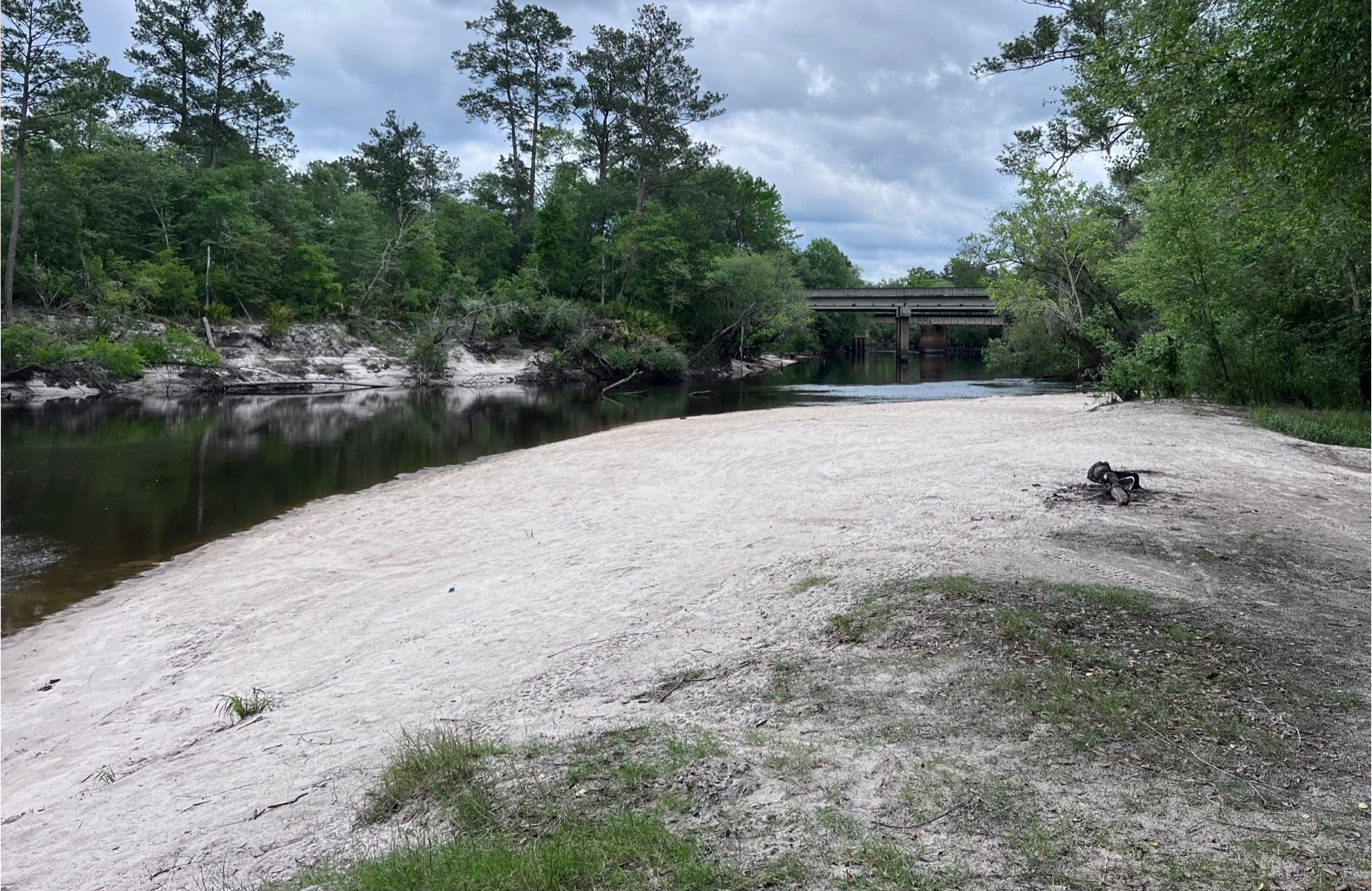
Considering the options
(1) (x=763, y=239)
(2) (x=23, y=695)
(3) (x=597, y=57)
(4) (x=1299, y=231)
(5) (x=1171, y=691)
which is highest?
(3) (x=597, y=57)

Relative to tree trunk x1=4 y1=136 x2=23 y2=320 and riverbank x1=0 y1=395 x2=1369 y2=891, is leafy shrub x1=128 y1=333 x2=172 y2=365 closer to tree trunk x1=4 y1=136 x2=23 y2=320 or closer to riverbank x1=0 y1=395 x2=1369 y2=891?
tree trunk x1=4 y1=136 x2=23 y2=320

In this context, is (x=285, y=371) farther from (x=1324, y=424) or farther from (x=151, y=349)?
(x=1324, y=424)

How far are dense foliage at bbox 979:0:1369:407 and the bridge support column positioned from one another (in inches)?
2698

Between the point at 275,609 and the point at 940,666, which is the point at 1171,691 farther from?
the point at 275,609

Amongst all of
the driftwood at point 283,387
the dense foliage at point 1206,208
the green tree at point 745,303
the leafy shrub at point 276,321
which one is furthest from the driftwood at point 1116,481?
the green tree at point 745,303

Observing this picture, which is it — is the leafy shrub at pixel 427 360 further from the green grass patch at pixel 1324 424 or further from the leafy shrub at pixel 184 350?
the green grass patch at pixel 1324 424

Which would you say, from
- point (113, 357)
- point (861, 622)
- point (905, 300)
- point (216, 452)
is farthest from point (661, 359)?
Answer: point (861, 622)

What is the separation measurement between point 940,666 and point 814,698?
0.89m

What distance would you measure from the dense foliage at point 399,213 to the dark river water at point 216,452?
323 inches

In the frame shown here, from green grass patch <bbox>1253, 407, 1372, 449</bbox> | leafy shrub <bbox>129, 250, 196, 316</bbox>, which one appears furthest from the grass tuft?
leafy shrub <bbox>129, 250, 196, 316</bbox>

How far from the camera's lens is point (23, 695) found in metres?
7.01

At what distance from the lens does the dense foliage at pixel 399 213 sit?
36188 mm

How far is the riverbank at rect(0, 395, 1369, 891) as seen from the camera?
4.41 meters

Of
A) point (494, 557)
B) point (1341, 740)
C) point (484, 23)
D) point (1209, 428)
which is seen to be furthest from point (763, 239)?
point (1341, 740)
